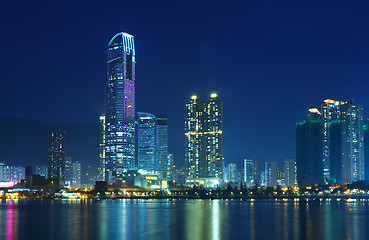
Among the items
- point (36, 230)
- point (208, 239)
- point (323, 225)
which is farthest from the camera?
point (323, 225)

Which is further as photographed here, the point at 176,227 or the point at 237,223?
the point at 237,223

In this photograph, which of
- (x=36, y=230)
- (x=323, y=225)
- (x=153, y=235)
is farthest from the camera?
(x=323, y=225)

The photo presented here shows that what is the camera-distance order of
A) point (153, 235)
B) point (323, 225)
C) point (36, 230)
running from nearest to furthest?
point (153, 235) < point (36, 230) < point (323, 225)

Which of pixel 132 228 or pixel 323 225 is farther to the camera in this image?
pixel 323 225

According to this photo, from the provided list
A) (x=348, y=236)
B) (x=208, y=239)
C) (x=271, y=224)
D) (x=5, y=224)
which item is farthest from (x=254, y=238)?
(x=5, y=224)

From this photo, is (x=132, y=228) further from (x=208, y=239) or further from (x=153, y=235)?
(x=208, y=239)

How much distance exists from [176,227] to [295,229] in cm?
1695

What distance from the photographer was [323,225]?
81.1 meters

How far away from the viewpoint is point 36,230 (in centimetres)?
7394

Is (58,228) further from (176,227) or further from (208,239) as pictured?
(208,239)

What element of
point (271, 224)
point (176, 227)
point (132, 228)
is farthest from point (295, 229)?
point (132, 228)

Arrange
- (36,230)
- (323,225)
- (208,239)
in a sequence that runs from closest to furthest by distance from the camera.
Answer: (208,239), (36,230), (323,225)

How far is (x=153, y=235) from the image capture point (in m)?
66.1

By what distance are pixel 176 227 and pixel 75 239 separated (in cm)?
1877
